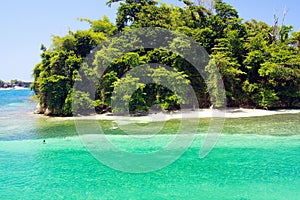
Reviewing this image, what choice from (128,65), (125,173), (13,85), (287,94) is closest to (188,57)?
(128,65)

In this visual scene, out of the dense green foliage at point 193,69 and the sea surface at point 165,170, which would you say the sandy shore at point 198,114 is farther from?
the sea surface at point 165,170

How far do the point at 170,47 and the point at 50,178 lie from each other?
18717mm

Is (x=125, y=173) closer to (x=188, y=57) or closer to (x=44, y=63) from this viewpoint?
(x=188, y=57)

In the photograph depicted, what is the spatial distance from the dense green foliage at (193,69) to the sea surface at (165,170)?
8.55 metres

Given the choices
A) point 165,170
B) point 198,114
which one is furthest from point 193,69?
point 165,170

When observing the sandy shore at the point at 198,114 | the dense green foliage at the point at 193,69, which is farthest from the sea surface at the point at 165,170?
the dense green foliage at the point at 193,69

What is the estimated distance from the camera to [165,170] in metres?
12.3

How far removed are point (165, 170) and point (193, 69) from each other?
17219 millimetres

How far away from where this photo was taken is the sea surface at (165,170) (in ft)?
33.0

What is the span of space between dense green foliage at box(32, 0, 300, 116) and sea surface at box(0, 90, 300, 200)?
8.55m

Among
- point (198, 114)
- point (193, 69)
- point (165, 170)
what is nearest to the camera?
point (165, 170)

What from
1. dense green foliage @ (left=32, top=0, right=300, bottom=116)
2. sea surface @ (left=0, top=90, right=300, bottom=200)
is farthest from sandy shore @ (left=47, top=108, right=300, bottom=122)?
sea surface @ (left=0, top=90, right=300, bottom=200)

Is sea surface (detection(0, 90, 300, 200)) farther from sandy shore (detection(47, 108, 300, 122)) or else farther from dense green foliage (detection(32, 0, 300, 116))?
dense green foliage (detection(32, 0, 300, 116))

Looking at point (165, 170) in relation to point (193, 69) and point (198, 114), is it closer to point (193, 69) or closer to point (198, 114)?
point (198, 114)
